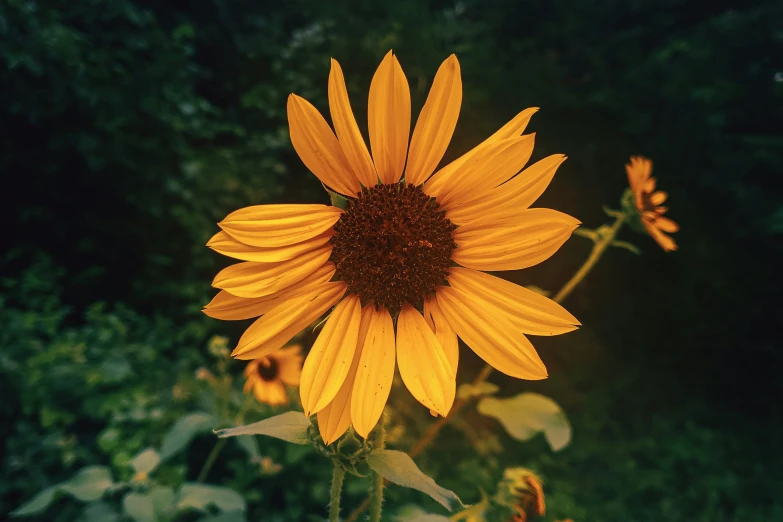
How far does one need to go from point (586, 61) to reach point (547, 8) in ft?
1.41

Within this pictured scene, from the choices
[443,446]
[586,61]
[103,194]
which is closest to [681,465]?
[443,446]

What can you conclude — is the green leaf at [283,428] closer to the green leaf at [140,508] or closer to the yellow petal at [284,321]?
the yellow petal at [284,321]

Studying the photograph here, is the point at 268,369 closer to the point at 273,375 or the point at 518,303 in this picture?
the point at 273,375

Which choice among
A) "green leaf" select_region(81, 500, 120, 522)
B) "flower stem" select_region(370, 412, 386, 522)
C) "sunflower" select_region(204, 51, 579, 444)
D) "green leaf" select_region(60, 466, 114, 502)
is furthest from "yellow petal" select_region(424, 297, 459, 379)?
"green leaf" select_region(81, 500, 120, 522)

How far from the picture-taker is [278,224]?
0.70 metres

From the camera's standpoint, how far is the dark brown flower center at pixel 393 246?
0.74 metres

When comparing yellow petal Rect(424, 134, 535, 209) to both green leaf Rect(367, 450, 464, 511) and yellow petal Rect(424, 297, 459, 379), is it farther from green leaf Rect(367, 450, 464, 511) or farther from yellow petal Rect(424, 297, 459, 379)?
green leaf Rect(367, 450, 464, 511)

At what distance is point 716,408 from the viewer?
318 centimetres

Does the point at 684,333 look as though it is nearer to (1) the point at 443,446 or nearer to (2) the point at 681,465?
(2) the point at 681,465

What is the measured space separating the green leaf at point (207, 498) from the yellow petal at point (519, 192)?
89cm

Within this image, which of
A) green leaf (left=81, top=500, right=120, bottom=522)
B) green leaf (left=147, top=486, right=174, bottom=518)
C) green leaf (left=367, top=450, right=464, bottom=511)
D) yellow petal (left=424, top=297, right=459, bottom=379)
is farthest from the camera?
green leaf (left=81, top=500, right=120, bottom=522)

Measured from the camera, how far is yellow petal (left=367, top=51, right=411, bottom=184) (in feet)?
2.18

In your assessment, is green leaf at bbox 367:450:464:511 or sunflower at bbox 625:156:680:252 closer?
green leaf at bbox 367:450:464:511

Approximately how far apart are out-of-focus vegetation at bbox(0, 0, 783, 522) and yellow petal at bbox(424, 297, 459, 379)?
1.57 m
